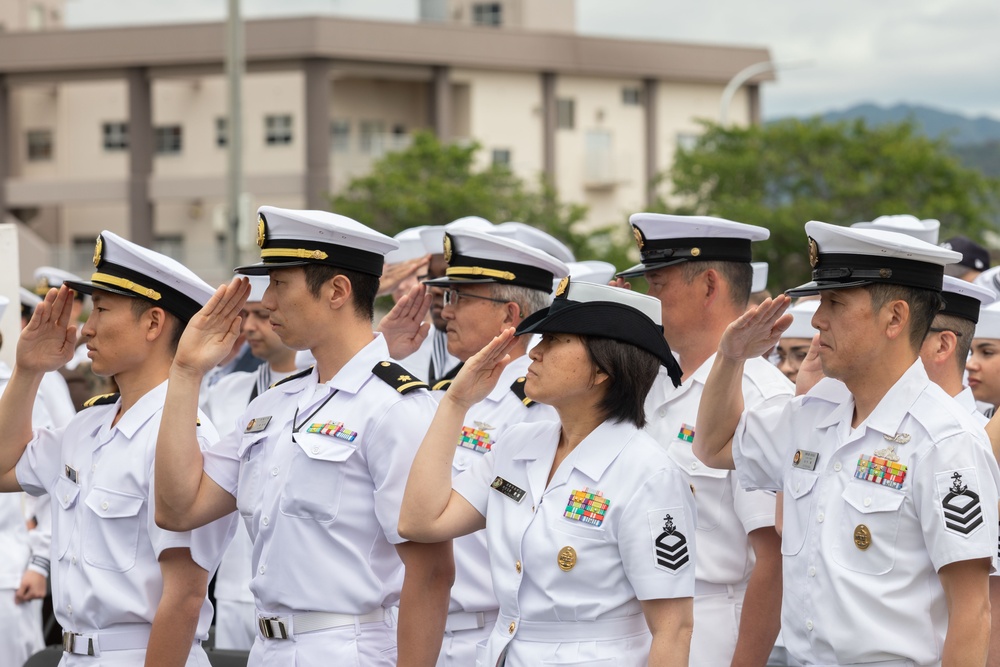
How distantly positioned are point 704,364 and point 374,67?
4036 cm

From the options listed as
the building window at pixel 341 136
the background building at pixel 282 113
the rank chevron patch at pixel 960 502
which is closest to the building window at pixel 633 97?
the background building at pixel 282 113

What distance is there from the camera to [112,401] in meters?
4.82

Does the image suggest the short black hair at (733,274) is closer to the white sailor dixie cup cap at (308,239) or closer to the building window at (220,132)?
the white sailor dixie cup cap at (308,239)

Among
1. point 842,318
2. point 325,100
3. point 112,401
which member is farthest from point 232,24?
point 325,100

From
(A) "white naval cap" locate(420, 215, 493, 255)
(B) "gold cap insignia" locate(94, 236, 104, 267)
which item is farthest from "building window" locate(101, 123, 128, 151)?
(B) "gold cap insignia" locate(94, 236, 104, 267)

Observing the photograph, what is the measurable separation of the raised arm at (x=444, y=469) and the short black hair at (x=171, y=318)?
3.28 ft

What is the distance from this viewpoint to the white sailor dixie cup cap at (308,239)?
443 centimetres

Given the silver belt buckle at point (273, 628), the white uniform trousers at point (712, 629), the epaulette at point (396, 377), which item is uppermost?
the epaulette at point (396, 377)

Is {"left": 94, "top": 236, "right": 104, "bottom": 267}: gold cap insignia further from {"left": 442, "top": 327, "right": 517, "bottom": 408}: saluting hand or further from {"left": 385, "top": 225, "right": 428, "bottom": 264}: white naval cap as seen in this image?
{"left": 385, "top": 225, "right": 428, "bottom": 264}: white naval cap

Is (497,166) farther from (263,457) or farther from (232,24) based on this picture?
(263,457)

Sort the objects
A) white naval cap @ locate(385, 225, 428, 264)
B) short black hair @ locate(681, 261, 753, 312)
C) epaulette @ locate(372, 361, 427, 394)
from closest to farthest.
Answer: epaulette @ locate(372, 361, 427, 394) < short black hair @ locate(681, 261, 753, 312) < white naval cap @ locate(385, 225, 428, 264)

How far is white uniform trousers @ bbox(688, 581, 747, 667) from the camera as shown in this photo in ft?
15.4

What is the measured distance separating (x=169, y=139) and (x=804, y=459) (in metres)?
43.6

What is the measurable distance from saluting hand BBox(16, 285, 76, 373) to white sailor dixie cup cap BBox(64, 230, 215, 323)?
279mm
